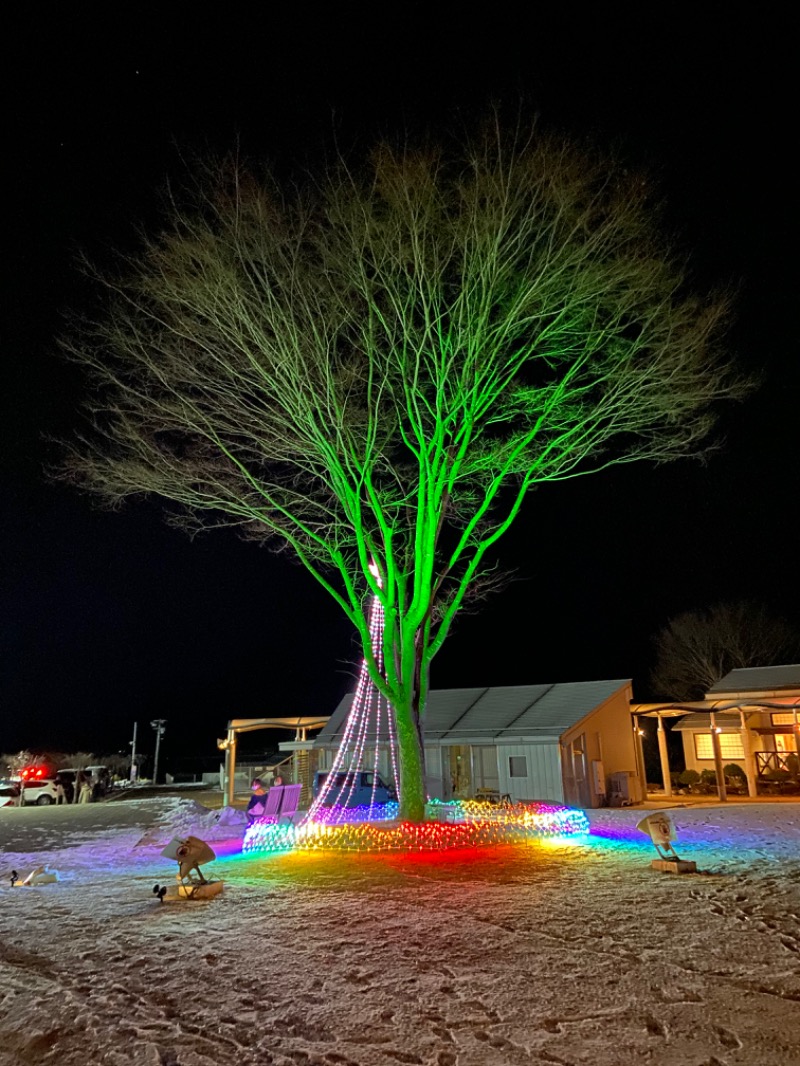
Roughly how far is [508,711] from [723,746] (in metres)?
8.47

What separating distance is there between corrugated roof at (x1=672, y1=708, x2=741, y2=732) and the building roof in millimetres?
4398

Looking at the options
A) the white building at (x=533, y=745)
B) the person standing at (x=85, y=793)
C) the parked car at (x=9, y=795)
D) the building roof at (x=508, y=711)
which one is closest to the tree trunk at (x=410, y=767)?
the white building at (x=533, y=745)

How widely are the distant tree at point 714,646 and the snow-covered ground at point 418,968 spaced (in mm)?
29532

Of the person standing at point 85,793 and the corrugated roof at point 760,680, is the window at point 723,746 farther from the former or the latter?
the person standing at point 85,793

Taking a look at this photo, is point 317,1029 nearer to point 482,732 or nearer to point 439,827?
point 439,827

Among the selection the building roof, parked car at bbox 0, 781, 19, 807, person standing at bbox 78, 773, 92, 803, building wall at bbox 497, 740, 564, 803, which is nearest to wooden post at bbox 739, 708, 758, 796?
the building roof

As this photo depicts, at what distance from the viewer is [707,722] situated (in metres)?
25.2

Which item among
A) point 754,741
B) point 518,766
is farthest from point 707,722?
point 518,766

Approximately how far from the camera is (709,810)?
53.7ft

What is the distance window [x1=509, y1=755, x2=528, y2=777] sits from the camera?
65.5 feet

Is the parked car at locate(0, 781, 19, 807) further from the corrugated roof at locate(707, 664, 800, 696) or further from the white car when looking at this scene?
the corrugated roof at locate(707, 664, 800, 696)

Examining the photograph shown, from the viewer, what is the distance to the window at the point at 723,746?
2488 cm

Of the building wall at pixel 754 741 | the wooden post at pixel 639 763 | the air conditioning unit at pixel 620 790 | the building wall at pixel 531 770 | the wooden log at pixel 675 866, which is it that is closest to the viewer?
the wooden log at pixel 675 866

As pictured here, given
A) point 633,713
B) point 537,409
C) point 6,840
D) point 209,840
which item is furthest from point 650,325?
point 6,840
